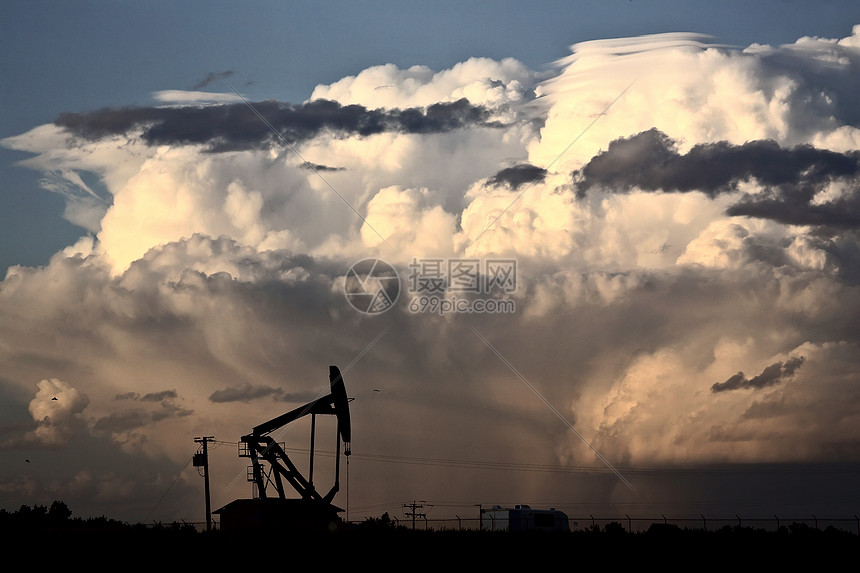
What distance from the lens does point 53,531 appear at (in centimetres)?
5969

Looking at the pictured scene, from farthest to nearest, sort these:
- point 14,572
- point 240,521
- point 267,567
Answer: point 240,521
point 267,567
point 14,572

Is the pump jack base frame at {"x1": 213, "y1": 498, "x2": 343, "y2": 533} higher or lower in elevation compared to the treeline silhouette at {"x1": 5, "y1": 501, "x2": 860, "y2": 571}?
higher

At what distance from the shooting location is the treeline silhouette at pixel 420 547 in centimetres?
4853

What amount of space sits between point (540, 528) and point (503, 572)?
21525 mm

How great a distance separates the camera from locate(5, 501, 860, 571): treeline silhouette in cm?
4853

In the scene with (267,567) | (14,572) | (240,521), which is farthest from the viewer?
(240,521)

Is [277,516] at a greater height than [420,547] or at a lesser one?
greater

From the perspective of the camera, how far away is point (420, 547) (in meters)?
55.2

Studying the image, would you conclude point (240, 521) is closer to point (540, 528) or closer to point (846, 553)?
point (540, 528)

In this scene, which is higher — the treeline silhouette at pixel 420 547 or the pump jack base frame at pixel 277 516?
the pump jack base frame at pixel 277 516

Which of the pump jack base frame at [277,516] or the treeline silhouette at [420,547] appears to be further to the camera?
the pump jack base frame at [277,516]

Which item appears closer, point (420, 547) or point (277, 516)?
point (420, 547)

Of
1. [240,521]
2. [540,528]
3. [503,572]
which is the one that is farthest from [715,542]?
[240,521]

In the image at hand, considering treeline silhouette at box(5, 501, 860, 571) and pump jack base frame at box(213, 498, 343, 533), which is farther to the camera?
pump jack base frame at box(213, 498, 343, 533)
